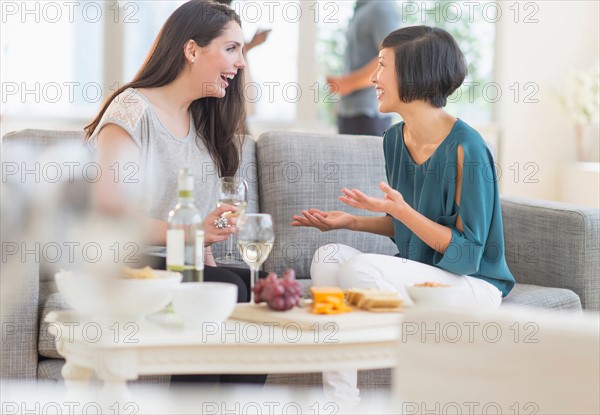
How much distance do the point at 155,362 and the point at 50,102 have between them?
432 cm

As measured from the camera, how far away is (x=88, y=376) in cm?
132

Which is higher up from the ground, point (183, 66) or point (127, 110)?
point (183, 66)

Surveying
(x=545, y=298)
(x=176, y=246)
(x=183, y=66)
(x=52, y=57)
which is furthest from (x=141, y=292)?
(x=52, y=57)

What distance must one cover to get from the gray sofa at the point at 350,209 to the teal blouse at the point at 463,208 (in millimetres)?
305

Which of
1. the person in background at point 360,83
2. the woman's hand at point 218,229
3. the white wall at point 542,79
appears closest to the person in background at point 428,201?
the woman's hand at point 218,229

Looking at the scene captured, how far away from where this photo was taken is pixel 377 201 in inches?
74.0

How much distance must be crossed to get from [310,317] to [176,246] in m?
0.25

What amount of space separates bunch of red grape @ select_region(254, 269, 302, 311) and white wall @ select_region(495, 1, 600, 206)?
4.26 m

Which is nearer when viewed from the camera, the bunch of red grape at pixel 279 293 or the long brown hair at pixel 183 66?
the bunch of red grape at pixel 279 293

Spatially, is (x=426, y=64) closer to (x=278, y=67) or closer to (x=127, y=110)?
(x=127, y=110)

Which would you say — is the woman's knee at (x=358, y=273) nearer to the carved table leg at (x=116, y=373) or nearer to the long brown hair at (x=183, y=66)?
the long brown hair at (x=183, y=66)

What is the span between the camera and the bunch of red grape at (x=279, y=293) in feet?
4.84

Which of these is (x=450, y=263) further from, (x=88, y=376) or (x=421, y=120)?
(x=88, y=376)

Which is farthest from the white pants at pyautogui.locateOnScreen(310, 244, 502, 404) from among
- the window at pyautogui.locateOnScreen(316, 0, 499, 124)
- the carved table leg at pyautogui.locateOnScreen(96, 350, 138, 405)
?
the window at pyautogui.locateOnScreen(316, 0, 499, 124)
